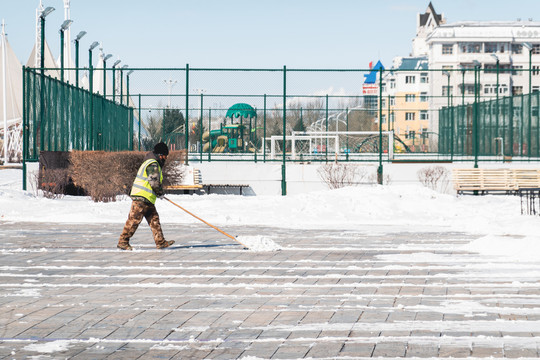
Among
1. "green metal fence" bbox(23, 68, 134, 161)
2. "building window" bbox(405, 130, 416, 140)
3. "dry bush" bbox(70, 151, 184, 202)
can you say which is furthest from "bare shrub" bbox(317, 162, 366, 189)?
"building window" bbox(405, 130, 416, 140)

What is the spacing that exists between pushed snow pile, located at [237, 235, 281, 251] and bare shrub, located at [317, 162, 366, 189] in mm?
13667

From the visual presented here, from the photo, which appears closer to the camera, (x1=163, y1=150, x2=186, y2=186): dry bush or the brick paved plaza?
the brick paved plaza

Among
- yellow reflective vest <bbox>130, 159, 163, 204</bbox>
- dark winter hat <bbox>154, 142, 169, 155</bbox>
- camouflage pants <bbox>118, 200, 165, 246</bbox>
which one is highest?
dark winter hat <bbox>154, 142, 169, 155</bbox>

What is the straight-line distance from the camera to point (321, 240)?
1550 centimetres

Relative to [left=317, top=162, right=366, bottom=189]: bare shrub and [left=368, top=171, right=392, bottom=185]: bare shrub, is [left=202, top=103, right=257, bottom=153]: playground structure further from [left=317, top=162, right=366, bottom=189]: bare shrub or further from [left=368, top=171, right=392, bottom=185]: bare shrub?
[left=368, top=171, right=392, bottom=185]: bare shrub

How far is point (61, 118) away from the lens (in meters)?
28.4

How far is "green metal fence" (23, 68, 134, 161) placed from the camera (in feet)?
85.8

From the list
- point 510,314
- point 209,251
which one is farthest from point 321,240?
point 510,314

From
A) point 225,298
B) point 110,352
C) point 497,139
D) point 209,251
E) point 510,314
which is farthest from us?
point 497,139

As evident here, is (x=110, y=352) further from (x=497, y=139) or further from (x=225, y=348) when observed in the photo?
(x=497, y=139)

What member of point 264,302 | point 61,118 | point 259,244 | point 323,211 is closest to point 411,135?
point 61,118

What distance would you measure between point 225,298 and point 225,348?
7.75 feet

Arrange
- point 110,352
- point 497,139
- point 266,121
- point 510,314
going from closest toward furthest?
point 110,352 < point 510,314 < point 266,121 < point 497,139

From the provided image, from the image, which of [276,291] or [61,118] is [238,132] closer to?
[61,118]
